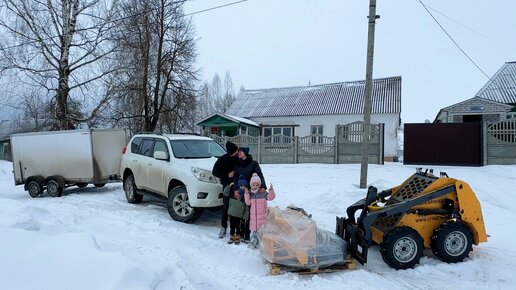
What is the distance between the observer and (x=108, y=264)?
4.02 meters

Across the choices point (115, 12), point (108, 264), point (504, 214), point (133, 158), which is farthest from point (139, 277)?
point (115, 12)

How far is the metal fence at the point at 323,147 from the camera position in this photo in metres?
16.1

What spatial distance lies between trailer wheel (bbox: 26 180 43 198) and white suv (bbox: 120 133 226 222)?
12.3 ft

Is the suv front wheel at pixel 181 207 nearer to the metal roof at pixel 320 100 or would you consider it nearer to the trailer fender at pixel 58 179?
the trailer fender at pixel 58 179

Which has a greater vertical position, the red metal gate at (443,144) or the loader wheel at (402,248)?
the red metal gate at (443,144)

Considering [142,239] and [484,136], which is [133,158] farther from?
[484,136]

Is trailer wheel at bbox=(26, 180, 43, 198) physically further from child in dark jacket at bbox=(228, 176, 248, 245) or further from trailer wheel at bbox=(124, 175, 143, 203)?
child in dark jacket at bbox=(228, 176, 248, 245)

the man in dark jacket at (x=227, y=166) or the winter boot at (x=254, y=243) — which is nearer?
the winter boot at (x=254, y=243)

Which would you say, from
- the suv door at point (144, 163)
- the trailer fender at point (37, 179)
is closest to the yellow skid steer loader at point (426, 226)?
the suv door at point (144, 163)

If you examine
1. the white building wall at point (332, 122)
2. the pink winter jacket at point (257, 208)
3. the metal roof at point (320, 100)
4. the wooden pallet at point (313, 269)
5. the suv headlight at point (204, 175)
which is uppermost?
the metal roof at point (320, 100)

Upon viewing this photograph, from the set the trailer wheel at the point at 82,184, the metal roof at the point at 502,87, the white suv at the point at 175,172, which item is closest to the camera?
the white suv at the point at 175,172

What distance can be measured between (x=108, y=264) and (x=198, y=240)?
2528 mm

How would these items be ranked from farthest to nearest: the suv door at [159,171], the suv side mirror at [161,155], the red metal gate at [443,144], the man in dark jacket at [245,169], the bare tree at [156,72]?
the bare tree at [156,72]
the red metal gate at [443,144]
the suv door at [159,171]
the suv side mirror at [161,155]
the man in dark jacket at [245,169]

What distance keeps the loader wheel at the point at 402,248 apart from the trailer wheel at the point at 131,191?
658 centimetres
